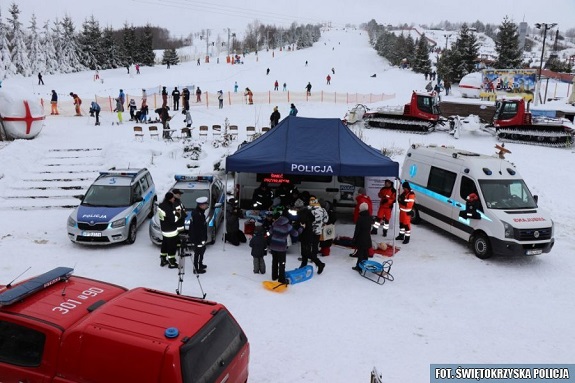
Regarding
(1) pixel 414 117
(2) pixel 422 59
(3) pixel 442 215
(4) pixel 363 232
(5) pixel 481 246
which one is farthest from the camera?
(2) pixel 422 59

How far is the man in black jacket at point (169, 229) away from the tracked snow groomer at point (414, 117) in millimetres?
20417

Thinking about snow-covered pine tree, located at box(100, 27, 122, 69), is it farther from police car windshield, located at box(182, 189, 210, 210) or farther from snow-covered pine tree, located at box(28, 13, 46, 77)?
police car windshield, located at box(182, 189, 210, 210)

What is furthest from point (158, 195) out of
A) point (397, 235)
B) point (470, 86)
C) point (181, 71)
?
point (181, 71)

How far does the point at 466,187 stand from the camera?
12.3 meters

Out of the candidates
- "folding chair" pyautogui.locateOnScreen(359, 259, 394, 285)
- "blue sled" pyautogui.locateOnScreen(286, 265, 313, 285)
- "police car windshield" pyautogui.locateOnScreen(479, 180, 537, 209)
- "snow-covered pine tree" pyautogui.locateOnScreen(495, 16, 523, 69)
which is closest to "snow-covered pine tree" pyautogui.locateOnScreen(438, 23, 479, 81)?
"snow-covered pine tree" pyautogui.locateOnScreen(495, 16, 523, 69)

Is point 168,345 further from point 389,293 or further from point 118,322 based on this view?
Answer: point 389,293

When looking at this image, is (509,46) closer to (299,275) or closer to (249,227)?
(249,227)

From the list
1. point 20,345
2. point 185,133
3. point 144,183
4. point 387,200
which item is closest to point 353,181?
point 387,200

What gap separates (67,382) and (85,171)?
14.5 meters

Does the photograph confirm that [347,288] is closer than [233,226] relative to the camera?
Yes

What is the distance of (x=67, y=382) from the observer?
4.68 m

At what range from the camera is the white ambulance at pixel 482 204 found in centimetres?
1106

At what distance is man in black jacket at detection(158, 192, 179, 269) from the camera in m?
10.4

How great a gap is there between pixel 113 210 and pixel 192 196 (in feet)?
6.93
